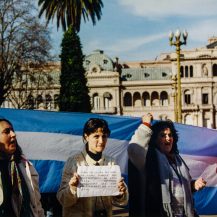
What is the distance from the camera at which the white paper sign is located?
16.5ft

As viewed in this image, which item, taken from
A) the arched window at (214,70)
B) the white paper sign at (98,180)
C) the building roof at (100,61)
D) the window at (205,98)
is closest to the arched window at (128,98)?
the building roof at (100,61)

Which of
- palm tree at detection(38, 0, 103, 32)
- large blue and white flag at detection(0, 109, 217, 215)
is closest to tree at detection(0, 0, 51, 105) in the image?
palm tree at detection(38, 0, 103, 32)

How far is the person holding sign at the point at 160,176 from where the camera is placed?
5754 millimetres

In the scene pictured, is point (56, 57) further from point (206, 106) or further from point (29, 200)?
point (206, 106)

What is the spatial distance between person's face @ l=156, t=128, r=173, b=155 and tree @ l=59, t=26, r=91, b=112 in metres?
21.7

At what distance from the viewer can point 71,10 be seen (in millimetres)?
32562

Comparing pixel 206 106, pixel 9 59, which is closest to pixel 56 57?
pixel 9 59

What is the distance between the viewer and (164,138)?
5.98 metres

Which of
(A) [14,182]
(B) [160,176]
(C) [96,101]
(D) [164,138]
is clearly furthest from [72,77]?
(C) [96,101]

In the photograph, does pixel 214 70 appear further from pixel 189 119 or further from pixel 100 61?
pixel 100 61

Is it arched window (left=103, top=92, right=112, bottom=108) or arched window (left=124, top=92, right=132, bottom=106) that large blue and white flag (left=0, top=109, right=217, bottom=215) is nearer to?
arched window (left=103, top=92, right=112, bottom=108)

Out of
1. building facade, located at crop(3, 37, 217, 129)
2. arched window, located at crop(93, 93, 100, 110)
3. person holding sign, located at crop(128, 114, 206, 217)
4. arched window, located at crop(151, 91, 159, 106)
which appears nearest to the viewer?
person holding sign, located at crop(128, 114, 206, 217)

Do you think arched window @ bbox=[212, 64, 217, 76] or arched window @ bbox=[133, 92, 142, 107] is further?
arched window @ bbox=[133, 92, 142, 107]

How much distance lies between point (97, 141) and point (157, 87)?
82802 mm
